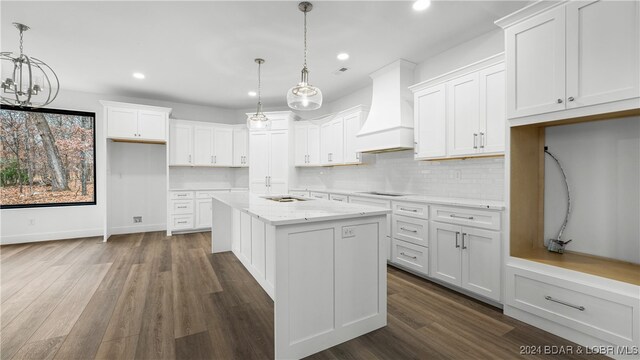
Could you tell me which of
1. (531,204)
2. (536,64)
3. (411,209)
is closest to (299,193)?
(411,209)

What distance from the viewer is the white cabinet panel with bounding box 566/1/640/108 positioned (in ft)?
5.59

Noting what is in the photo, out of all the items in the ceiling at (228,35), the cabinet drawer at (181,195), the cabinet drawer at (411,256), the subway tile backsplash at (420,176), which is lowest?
the cabinet drawer at (411,256)

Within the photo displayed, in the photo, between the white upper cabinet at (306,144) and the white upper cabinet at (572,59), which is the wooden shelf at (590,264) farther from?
the white upper cabinet at (306,144)

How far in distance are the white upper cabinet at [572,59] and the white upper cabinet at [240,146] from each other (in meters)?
5.09

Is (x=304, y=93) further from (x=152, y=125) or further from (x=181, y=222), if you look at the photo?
(x=181, y=222)

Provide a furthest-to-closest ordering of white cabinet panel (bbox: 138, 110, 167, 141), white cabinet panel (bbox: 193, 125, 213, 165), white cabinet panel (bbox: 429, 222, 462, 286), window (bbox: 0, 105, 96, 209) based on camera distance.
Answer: white cabinet panel (bbox: 193, 125, 213, 165)
white cabinet panel (bbox: 138, 110, 167, 141)
window (bbox: 0, 105, 96, 209)
white cabinet panel (bbox: 429, 222, 462, 286)

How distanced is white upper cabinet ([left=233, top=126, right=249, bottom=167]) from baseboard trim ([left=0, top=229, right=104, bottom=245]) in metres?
2.92

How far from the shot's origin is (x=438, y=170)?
11.7 ft

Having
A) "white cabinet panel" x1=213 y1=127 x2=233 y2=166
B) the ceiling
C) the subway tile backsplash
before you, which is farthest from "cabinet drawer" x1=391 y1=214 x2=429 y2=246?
"white cabinet panel" x1=213 y1=127 x2=233 y2=166

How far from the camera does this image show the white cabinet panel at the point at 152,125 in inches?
204

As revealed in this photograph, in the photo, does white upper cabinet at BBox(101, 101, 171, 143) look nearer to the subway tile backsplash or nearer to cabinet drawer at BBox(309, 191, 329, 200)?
the subway tile backsplash

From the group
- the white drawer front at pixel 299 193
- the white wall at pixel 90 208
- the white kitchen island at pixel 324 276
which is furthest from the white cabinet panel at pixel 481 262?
the white wall at pixel 90 208

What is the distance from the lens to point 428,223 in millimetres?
2998

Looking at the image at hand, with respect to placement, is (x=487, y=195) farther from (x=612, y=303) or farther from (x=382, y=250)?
(x=382, y=250)
